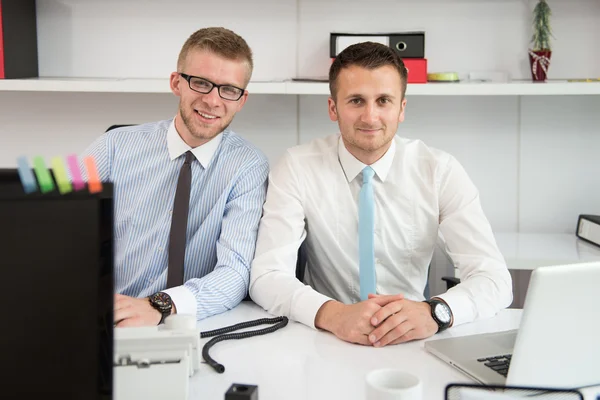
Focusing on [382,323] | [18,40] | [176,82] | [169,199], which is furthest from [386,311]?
[18,40]

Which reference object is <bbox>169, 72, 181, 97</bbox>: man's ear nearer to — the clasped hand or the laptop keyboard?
the clasped hand

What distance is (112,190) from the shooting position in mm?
712

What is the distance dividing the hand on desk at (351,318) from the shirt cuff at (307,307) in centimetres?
1

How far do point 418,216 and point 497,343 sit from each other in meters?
0.69

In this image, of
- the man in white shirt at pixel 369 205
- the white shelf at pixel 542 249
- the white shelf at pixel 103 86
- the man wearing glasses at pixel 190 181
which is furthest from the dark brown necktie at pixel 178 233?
the white shelf at pixel 542 249

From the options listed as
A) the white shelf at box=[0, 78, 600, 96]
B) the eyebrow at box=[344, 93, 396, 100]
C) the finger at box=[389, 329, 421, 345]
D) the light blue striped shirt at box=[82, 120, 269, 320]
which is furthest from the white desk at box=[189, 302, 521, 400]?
the white shelf at box=[0, 78, 600, 96]

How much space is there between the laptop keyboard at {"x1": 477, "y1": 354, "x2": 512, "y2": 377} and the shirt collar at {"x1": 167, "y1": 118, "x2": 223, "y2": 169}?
1061 millimetres

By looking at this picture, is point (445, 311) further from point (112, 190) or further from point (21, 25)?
point (21, 25)

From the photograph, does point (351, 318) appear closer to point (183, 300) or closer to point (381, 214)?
point (183, 300)

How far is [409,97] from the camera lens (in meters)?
2.84

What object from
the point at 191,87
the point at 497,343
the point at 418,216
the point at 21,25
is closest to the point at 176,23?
the point at 21,25

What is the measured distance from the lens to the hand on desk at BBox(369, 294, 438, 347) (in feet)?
4.73

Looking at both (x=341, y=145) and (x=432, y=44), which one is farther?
(x=432, y=44)

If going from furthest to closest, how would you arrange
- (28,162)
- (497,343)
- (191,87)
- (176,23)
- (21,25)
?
(176,23) < (21,25) < (191,87) < (497,343) < (28,162)
